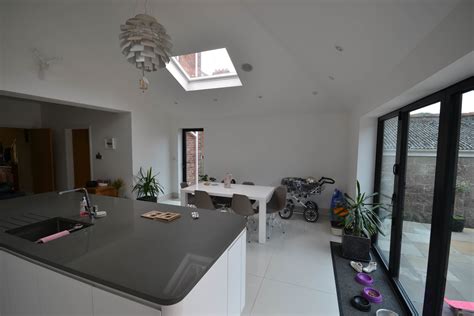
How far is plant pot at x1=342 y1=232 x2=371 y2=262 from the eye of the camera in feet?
9.34

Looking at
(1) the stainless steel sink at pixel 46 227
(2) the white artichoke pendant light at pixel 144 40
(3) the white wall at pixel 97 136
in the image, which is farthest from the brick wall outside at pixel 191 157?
(2) the white artichoke pendant light at pixel 144 40

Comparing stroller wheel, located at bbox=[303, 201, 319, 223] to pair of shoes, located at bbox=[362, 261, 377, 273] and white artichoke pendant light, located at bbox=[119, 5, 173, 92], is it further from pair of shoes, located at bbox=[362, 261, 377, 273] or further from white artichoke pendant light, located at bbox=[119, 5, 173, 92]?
white artichoke pendant light, located at bbox=[119, 5, 173, 92]

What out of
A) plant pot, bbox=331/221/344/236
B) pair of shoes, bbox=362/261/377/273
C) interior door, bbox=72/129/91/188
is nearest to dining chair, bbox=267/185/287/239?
plant pot, bbox=331/221/344/236

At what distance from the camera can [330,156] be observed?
462 cm

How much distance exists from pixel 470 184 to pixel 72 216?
307 cm

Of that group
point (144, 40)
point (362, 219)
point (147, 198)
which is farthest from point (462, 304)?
point (147, 198)

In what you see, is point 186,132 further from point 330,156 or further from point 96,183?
point 330,156

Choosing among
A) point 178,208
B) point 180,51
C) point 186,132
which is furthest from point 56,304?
point 186,132

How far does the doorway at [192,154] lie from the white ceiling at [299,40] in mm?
1696

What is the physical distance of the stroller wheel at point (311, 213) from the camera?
4367 millimetres

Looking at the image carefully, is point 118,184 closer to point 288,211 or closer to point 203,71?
point 203,71

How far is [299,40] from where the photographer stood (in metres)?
2.44

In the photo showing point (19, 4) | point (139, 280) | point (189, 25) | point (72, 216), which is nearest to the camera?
point (139, 280)

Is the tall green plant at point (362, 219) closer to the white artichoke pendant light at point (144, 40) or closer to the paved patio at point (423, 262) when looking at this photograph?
the paved patio at point (423, 262)
